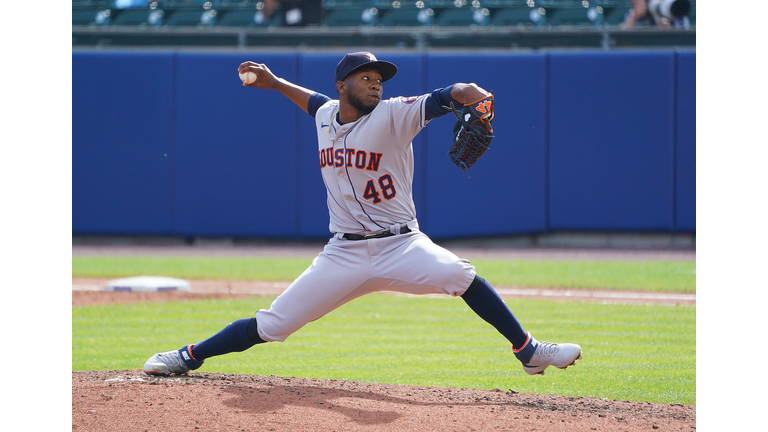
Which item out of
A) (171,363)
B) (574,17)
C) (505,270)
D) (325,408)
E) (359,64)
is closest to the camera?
(325,408)

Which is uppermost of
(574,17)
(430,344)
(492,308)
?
(574,17)

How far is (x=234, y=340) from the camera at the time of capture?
3.46 meters

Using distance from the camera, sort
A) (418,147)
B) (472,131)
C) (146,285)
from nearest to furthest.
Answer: (472,131), (146,285), (418,147)

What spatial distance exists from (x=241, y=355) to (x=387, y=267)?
198cm

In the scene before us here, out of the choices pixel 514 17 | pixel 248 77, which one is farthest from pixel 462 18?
pixel 248 77

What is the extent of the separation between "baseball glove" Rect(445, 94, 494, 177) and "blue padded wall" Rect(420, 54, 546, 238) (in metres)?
7.58

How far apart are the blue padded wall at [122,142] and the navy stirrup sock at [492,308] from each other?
8.56m

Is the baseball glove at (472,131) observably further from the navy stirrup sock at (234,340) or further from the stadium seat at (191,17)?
the stadium seat at (191,17)

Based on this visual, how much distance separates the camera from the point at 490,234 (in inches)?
436

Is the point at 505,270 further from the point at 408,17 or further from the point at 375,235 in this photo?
the point at 375,235

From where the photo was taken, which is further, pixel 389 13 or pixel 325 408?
pixel 389 13

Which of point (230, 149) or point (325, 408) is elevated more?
point (230, 149)

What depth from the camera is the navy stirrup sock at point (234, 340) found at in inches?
134

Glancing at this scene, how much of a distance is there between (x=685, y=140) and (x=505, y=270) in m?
3.64
